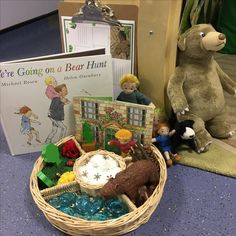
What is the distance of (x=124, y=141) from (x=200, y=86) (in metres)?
0.31

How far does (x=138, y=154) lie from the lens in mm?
924

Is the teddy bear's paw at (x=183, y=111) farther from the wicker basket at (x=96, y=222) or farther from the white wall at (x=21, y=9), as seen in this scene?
the white wall at (x=21, y=9)

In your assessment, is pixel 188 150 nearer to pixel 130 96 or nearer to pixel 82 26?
pixel 130 96

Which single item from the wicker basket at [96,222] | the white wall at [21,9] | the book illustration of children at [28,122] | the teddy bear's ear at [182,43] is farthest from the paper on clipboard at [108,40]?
the white wall at [21,9]

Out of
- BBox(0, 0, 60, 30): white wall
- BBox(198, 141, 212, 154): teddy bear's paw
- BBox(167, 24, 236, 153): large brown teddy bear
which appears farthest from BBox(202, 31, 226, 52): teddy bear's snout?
BBox(0, 0, 60, 30): white wall

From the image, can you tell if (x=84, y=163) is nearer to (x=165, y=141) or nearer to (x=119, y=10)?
(x=165, y=141)

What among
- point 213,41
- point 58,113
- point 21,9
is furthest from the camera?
point 21,9

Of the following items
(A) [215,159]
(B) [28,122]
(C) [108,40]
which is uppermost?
(C) [108,40]

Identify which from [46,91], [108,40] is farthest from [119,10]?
[46,91]

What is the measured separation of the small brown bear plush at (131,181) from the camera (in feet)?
2.64

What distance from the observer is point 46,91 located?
3.21 ft

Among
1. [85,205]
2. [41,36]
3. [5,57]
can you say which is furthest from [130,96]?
[41,36]

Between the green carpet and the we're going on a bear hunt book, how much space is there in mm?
322

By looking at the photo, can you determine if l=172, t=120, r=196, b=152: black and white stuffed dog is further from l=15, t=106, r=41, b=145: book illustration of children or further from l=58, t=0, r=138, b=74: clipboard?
l=15, t=106, r=41, b=145: book illustration of children
